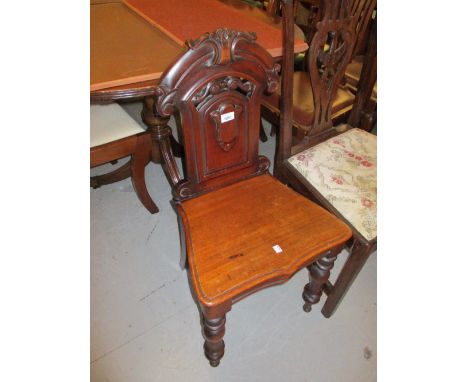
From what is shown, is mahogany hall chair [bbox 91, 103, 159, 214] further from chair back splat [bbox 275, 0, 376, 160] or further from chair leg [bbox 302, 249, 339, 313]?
chair leg [bbox 302, 249, 339, 313]

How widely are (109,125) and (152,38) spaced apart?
0.43m

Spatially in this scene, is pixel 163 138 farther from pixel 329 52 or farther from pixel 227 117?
pixel 329 52

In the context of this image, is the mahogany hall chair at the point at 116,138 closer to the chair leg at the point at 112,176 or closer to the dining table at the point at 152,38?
the dining table at the point at 152,38

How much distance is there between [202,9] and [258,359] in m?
1.75

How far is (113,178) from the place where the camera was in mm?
1825

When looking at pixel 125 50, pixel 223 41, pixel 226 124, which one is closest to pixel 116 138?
pixel 125 50

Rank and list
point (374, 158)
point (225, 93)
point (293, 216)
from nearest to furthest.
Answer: point (225, 93)
point (293, 216)
point (374, 158)

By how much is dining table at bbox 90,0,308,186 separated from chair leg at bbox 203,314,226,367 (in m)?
0.54

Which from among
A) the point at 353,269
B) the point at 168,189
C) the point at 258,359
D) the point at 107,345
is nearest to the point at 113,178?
the point at 168,189

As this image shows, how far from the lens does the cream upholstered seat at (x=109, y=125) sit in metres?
1.39

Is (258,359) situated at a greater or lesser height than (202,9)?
lesser

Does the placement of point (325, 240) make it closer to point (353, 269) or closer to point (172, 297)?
point (353, 269)

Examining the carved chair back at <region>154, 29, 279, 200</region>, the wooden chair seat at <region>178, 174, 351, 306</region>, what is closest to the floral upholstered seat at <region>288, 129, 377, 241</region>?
the wooden chair seat at <region>178, 174, 351, 306</region>

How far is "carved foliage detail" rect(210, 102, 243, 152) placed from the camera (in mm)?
999
